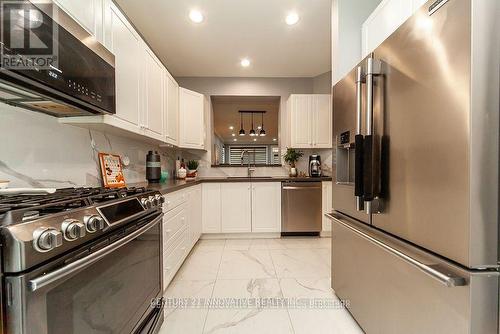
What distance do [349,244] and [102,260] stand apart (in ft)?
4.64

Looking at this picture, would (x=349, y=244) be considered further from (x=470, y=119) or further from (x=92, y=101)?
(x=92, y=101)

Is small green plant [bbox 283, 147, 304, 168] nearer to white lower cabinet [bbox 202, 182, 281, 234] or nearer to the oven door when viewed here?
white lower cabinet [bbox 202, 182, 281, 234]

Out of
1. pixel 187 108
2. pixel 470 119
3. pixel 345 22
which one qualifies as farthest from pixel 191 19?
pixel 470 119

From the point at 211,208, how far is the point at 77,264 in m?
2.52

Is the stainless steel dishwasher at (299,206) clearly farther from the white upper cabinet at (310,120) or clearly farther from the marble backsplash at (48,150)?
the marble backsplash at (48,150)

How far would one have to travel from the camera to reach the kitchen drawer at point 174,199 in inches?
70.7

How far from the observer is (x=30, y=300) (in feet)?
1.92

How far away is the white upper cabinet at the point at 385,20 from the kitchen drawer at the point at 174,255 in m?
2.26

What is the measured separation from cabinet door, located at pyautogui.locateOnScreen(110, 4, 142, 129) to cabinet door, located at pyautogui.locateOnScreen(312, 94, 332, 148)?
2.63m

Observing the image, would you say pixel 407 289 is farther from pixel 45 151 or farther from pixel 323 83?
pixel 323 83

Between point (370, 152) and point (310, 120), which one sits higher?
point (310, 120)

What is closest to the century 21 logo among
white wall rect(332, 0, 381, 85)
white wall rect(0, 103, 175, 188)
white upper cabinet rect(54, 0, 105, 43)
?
white upper cabinet rect(54, 0, 105, 43)

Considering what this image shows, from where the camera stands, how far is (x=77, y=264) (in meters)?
0.71

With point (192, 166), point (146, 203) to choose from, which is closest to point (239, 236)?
point (192, 166)
